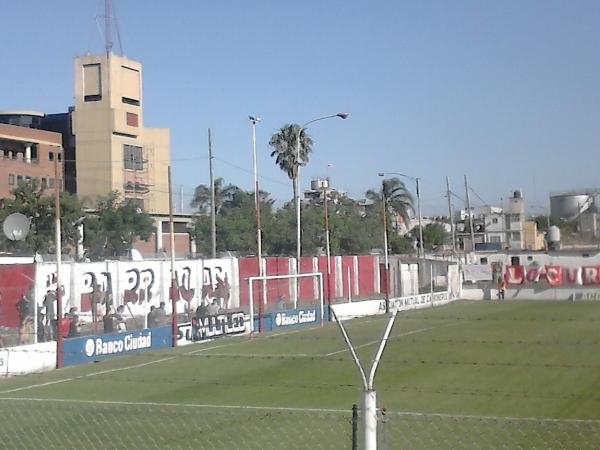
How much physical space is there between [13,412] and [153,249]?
220 feet

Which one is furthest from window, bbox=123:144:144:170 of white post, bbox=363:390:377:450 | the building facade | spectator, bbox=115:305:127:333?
white post, bbox=363:390:377:450

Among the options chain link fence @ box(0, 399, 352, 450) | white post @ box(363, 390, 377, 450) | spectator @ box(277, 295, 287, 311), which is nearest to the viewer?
white post @ box(363, 390, 377, 450)

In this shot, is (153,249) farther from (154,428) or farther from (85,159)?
(154,428)

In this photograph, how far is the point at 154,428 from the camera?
1658 cm

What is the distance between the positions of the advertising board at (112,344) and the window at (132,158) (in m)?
56.9

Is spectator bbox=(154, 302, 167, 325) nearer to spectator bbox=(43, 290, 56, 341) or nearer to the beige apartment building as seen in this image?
spectator bbox=(43, 290, 56, 341)

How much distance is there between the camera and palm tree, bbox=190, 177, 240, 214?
10869 cm

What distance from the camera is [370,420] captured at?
6.85 m

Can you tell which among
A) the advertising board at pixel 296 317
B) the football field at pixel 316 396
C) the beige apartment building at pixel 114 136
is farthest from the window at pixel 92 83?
the football field at pixel 316 396

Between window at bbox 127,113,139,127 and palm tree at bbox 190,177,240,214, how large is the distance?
61.4 ft

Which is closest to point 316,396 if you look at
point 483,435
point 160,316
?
point 483,435

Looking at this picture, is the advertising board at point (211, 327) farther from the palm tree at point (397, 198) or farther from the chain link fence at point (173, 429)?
the palm tree at point (397, 198)

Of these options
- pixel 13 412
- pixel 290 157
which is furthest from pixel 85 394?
pixel 290 157

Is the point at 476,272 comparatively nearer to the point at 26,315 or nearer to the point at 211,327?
the point at 211,327
